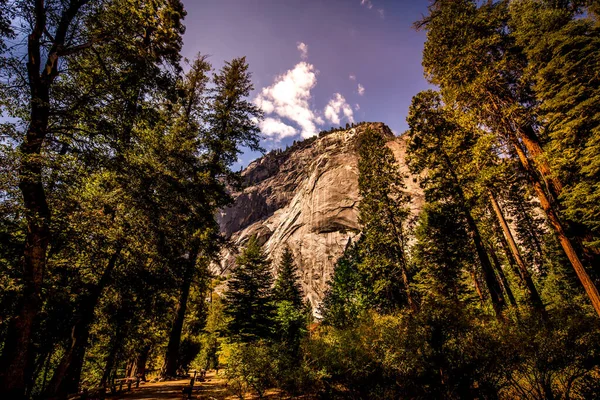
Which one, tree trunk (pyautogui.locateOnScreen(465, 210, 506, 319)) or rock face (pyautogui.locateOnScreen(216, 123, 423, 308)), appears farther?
rock face (pyautogui.locateOnScreen(216, 123, 423, 308))

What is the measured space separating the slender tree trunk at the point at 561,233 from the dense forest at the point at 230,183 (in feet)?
0.26

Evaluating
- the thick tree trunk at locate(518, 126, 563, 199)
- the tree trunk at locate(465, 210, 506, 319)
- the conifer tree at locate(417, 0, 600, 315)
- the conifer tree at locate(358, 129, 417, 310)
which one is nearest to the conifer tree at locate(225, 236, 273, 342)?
the conifer tree at locate(358, 129, 417, 310)

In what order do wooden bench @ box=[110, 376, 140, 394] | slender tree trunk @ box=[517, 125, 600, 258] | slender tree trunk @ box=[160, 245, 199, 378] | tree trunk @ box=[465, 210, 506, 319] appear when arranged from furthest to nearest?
tree trunk @ box=[465, 210, 506, 319], slender tree trunk @ box=[160, 245, 199, 378], wooden bench @ box=[110, 376, 140, 394], slender tree trunk @ box=[517, 125, 600, 258]

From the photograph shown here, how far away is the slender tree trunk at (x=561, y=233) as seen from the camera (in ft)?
27.6

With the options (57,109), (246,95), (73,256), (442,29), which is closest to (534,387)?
(73,256)

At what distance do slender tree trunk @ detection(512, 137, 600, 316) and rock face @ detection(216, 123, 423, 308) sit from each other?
27.8 meters

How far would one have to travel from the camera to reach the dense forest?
584cm

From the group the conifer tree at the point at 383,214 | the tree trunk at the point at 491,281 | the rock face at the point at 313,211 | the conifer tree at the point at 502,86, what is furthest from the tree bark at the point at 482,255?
the rock face at the point at 313,211

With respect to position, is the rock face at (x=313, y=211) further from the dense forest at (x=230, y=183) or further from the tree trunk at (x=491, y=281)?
the dense forest at (x=230, y=183)

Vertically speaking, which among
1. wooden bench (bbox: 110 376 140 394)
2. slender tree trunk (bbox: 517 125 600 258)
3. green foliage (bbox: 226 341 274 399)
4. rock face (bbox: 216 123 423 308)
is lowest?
wooden bench (bbox: 110 376 140 394)

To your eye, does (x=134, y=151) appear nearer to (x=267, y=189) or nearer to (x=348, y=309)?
(x=348, y=309)

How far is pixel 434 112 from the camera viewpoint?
1519 centimetres

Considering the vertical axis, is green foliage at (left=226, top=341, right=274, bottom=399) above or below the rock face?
below

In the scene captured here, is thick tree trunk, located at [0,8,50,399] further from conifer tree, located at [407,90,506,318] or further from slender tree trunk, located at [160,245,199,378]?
conifer tree, located at [407,90,506,318]
